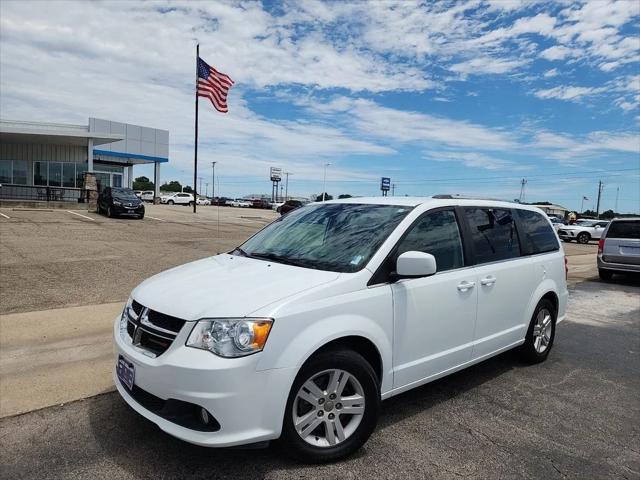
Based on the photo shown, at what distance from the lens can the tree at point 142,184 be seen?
11446 cm

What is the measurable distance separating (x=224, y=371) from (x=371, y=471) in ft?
3.76

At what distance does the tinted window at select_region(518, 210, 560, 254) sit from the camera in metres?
5.18

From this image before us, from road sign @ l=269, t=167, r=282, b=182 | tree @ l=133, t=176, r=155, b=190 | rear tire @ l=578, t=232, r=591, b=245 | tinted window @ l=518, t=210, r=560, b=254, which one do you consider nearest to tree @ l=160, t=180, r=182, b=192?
tree @ l=133, t=176, r=155, b=190

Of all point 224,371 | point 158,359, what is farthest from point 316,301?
point 158,359

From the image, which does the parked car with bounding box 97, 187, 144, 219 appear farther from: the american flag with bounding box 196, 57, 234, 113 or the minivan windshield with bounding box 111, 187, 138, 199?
the american flag with bounding box 196, 57, 234, 113

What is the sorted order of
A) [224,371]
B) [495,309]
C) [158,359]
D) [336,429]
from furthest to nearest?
[495,309]
[336,429]
[158,359]
[224,371]

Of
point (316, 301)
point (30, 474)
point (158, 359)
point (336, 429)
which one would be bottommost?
point (30, 474)

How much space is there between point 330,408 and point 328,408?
0.01 meters

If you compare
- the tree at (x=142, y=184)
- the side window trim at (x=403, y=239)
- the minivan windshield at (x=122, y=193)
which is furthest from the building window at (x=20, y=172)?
the tree at (x=142, y=184)

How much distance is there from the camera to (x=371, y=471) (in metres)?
3.05

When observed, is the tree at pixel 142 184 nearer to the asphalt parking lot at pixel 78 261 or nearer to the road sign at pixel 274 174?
the road sign at pixel 274 174

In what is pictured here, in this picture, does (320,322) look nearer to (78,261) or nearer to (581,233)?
(78,261)

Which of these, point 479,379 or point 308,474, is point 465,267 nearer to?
point 479,379

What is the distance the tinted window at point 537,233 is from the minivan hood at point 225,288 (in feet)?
9.11
